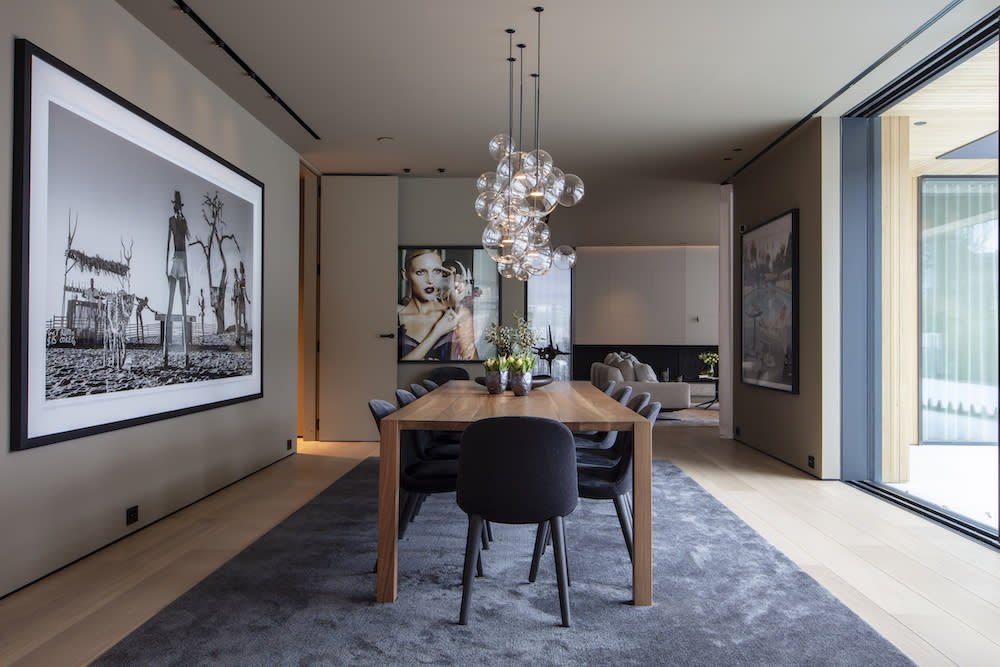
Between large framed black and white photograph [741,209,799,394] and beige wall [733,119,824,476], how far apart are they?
8cm

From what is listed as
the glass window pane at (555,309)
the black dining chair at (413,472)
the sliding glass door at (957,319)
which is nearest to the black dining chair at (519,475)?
the black dining chair at (413,472)

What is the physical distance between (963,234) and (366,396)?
21.1ft

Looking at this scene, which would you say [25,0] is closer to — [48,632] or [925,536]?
[48,632]

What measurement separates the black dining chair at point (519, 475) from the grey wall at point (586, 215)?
3817 mm

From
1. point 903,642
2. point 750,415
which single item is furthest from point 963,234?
point 903,642

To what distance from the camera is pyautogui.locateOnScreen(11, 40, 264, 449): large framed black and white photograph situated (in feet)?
9.31

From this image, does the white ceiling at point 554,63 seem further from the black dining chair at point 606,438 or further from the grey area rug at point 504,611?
the grey area rug at point 504,611

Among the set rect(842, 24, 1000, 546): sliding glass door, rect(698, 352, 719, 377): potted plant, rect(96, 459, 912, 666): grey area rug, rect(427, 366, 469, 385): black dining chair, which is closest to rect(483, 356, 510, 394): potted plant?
rect(96, 459, 912, 666): grey area rug

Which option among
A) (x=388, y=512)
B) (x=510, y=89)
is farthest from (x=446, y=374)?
(x=388, y=512)

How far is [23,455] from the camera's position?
2838 mm

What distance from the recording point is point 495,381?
164 inches

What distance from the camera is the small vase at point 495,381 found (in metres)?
4.17

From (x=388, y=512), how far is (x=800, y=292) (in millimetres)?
4337

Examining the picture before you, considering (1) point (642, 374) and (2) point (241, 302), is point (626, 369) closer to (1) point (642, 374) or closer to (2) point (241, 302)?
(1) point (642, 374)
